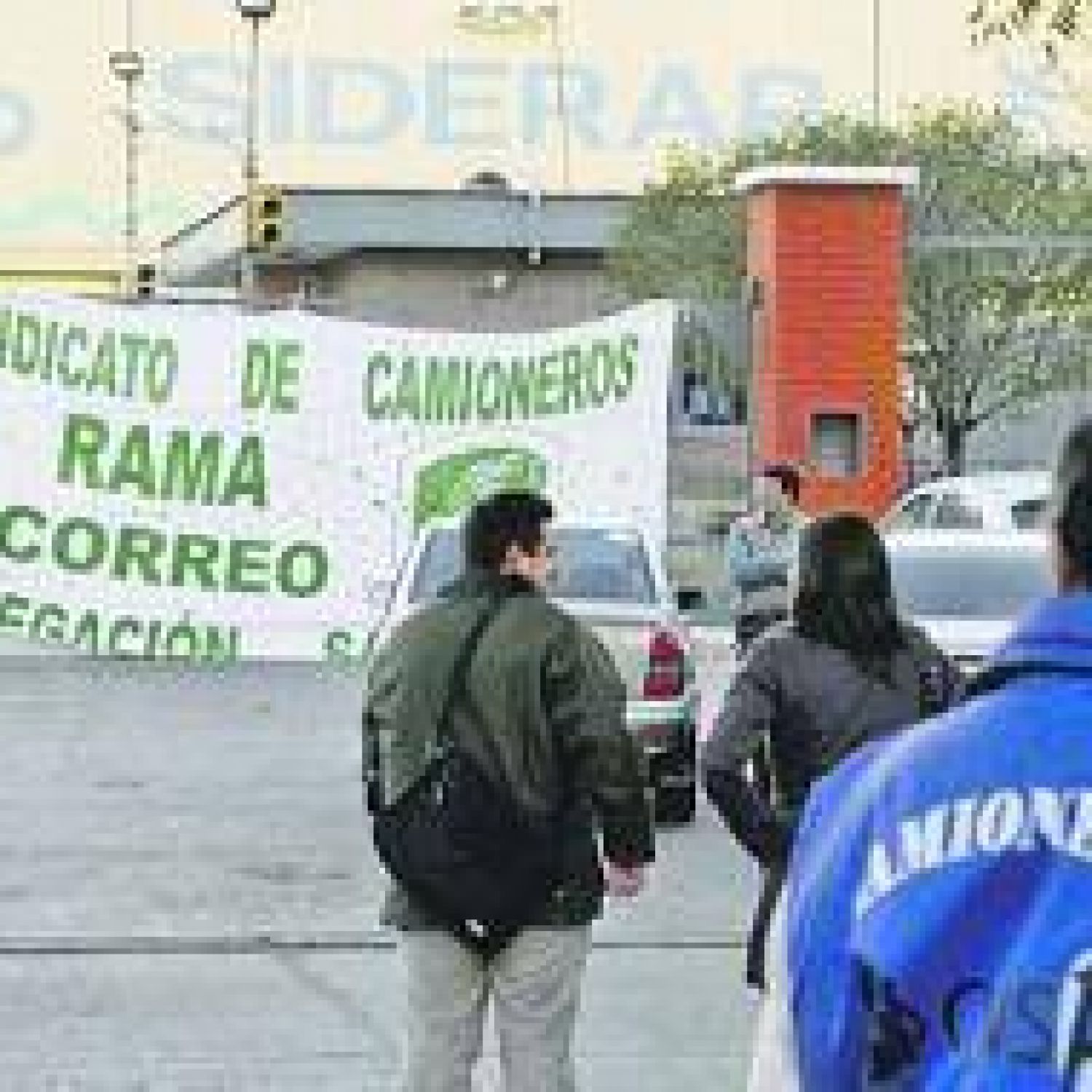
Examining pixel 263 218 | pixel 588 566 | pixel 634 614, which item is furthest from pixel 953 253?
pixel 634 614

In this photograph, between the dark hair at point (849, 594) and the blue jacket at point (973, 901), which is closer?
the blue jacket at point (973, 901)

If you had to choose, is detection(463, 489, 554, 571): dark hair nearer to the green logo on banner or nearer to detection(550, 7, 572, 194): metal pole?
the green logo on banner

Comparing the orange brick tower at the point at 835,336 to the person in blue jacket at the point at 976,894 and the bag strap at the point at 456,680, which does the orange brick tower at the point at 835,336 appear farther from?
the person in blue jacket at the point at 976,894

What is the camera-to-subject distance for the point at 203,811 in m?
16.2

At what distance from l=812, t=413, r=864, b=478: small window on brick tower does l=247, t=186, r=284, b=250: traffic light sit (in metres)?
12.8

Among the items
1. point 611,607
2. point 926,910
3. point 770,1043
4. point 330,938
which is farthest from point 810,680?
point 611,607

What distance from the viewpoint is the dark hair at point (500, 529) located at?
686 centimetres

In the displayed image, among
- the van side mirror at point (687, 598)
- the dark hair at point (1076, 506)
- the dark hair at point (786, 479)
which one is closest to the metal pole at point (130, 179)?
the van side mirror at point (687, 598)

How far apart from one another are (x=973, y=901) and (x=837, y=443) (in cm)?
2131

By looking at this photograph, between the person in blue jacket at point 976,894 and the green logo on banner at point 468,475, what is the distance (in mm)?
21460

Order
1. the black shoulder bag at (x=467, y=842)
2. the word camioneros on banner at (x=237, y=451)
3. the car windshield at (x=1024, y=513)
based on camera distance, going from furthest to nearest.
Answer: the word camioneros on banner at (x=237, y=451), the car windshield at (x=1024, y=513), the black shoulder bag at (x=467, y=842)

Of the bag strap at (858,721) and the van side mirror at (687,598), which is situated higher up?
the bag strap at (858,721)

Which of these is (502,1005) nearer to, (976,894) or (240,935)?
(976,894)

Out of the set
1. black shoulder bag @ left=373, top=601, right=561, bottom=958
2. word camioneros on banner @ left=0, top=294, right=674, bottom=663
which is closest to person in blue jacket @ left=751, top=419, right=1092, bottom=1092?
black shoulder bag @ left=373, top=601, right=561, bottom=958
